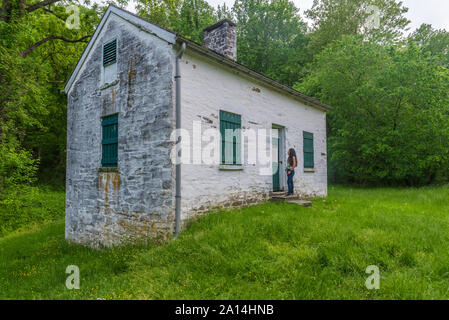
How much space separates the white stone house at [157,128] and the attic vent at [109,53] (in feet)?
0.11

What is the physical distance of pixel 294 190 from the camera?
1027 cm

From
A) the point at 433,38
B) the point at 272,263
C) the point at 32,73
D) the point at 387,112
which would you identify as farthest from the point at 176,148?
the point at 433,38

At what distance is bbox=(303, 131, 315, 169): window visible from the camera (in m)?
11.1

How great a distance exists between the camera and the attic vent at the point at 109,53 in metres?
8.19

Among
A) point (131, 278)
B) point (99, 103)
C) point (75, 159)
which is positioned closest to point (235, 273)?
point (131, 278)

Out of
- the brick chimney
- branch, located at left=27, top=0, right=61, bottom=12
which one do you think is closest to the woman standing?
the brick chimney

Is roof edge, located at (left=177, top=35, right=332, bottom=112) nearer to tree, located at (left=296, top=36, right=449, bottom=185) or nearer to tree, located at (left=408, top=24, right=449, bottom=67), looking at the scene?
tree, located at (left=296, top=36, right=449, bottom=185)

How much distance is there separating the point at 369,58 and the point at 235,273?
17414 mm

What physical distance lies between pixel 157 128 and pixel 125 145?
4.62 ft

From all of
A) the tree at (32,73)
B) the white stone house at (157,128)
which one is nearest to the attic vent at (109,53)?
the white stone house at (157,128)

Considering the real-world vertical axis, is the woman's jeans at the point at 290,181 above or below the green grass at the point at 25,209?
above

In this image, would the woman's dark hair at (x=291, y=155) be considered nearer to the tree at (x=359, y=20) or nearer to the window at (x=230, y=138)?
the window at (x=230, y=138)

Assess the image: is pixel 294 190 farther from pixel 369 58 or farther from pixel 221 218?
pixel 369 58

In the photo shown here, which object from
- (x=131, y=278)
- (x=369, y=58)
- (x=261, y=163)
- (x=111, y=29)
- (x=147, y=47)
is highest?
(x=369, y=58)
